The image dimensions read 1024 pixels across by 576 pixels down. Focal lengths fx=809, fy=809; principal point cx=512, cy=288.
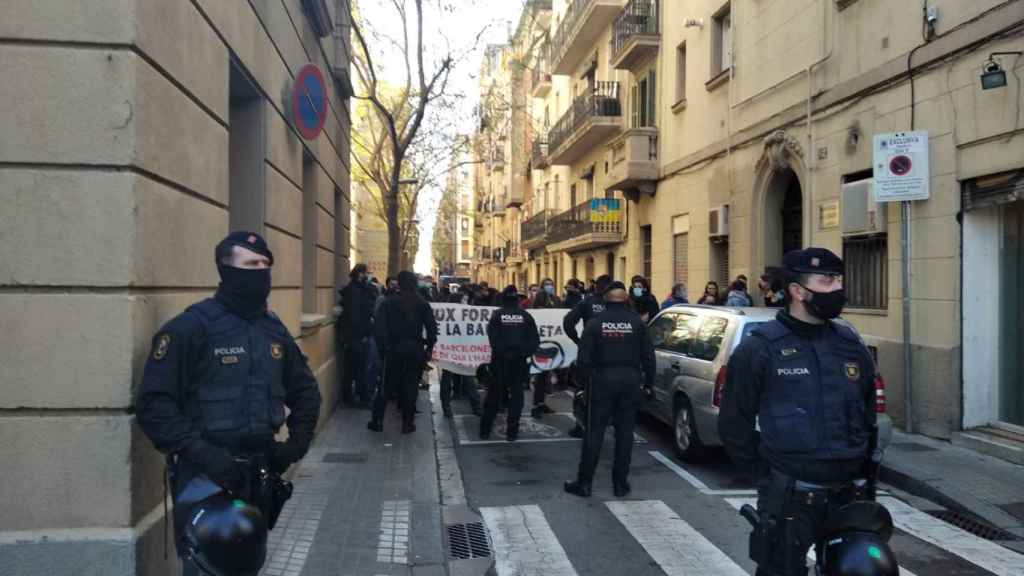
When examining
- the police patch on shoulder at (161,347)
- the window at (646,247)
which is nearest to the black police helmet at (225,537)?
the police patch on shoulder at (161,347)

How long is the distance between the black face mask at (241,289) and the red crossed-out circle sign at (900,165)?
8.32 meters

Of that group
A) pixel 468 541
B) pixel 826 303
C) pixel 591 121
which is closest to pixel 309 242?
pixel 468 541

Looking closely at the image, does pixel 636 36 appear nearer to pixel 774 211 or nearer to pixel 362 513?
pixel 774 211

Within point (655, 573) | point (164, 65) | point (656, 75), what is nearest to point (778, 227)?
point (656, 75)

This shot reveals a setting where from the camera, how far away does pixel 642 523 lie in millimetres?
6164

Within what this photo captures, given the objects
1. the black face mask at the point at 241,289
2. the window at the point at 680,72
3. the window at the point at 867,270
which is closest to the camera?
the black face mask at the point at 241,289

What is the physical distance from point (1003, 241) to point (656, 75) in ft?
40.6

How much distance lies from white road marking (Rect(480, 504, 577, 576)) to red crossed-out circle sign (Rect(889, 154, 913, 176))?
6.11m

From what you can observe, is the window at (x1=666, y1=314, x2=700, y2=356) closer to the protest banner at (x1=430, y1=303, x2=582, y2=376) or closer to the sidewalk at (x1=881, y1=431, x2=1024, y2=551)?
the sidewalk at (x1=881, y1=431, x2=1024, y2=551)

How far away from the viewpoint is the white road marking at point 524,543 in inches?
204

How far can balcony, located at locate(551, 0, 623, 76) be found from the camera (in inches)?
936

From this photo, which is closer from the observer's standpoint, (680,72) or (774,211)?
(774,211)

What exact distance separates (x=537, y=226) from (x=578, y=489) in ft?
95.8

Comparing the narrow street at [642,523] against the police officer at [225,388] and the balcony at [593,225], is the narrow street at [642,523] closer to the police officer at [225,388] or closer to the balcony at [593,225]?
the police officer at [225,388]
